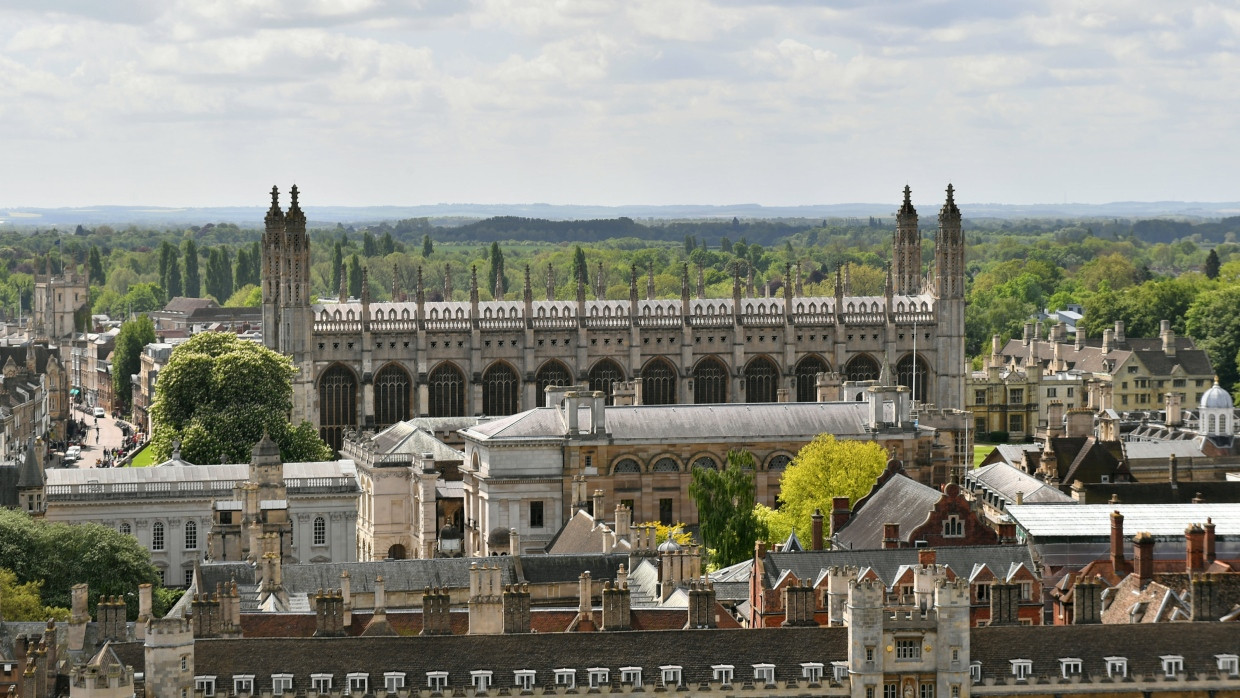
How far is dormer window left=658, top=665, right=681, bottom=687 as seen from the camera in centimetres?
6109

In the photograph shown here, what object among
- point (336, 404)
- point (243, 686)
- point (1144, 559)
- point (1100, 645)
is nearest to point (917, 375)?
point (336, 404)

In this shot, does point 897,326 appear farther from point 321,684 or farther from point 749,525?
point 321,684

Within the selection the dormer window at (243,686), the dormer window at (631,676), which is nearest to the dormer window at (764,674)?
the dormer window at (631,676)

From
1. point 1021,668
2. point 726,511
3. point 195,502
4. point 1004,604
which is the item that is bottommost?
point 195,502

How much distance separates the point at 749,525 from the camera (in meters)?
98.9

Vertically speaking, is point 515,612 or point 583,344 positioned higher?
point 583,344

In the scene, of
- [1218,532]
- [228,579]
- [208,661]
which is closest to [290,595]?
[228,579]

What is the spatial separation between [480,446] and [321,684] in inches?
1957

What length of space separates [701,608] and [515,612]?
16.1 feet

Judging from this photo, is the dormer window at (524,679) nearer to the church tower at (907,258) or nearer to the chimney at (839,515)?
the chimney at (839,515)

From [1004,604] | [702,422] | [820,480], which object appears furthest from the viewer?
[702,422]

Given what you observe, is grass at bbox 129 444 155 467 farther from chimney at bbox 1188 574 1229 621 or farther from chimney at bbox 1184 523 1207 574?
chimney at bbox 1188 574 1229 621

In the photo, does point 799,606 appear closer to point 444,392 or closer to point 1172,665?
point 1172,665

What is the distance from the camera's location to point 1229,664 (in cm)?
6147
